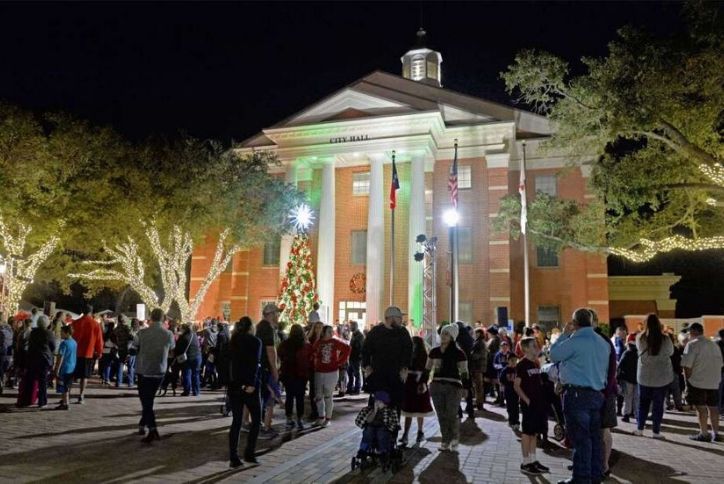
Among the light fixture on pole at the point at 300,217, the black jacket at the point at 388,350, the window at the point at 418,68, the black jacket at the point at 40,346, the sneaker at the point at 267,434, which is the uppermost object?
the window at the point at 418,68

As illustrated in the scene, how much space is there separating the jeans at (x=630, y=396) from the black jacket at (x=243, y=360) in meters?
8.62

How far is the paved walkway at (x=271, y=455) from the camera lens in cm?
668

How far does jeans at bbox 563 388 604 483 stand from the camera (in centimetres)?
607

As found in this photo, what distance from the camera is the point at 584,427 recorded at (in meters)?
6.08

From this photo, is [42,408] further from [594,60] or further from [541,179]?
[541,179]

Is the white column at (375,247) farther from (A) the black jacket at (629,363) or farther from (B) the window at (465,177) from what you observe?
(A) the black jacket at (629,363)

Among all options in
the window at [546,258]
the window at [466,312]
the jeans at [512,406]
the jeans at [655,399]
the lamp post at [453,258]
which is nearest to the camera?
the jeans at [655,399]

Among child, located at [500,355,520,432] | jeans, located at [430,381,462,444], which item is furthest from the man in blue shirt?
child, located at [500,355,520,432]

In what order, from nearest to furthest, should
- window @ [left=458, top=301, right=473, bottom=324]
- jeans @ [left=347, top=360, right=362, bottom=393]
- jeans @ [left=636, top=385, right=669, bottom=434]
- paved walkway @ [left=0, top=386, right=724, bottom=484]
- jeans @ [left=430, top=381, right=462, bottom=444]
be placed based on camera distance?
1. paved walkway @ [left=0, top=386, right=724, bottom=484]
2. jeans @ [left=430, top=381, right=462, bottom=444]
3. jeans @ [left=636, top=385, right=669, bottom=434]
4. jeans @ [left=347, top=360, right=362, bottom=393]
5. window @ [left=458, top=301, right=473, bottom=324]

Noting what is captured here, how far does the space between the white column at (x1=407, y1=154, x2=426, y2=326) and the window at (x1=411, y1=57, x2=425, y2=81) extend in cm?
1277

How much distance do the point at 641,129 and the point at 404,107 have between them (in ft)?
51.1

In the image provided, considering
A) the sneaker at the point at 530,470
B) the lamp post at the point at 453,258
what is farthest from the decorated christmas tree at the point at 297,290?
the sneaker at the point at 530,470

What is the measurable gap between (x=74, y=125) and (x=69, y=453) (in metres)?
21.4

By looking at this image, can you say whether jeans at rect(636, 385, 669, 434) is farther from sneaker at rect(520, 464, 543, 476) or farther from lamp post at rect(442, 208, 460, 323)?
lamp post at rect(442, 208, 460, 323)
